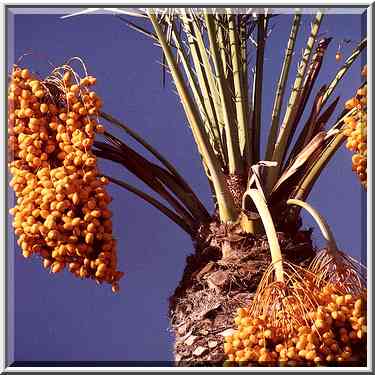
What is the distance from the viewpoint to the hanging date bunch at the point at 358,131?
2.85 metres

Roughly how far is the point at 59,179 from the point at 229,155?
73cm

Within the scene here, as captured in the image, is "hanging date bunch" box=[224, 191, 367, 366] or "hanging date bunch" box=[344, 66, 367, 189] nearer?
"hanging date bunch" box=[224, 191, 367, 366]

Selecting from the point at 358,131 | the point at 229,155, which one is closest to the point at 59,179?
the point at 229,155

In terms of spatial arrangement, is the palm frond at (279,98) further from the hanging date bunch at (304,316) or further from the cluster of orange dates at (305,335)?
the cluster of orange dates at (305,335)

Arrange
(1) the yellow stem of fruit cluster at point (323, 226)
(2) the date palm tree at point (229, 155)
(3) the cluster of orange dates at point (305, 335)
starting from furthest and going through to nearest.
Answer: (2) the date palm tree at point (229, 155) → (1) the yellow stem of fruit cluster at point (323, 226) → (3) the cluster of orange dates at point (305, 335)

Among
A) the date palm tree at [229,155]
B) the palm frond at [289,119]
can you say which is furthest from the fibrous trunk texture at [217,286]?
the palm frond at [289,119]

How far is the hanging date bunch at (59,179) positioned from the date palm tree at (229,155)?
0.21m

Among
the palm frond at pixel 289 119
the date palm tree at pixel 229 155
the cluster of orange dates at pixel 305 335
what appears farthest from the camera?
the palm frond at pixel 289 119

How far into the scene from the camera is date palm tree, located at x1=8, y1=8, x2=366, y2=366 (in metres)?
2.91

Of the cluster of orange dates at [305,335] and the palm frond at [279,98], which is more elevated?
the palm frond at [279,98]

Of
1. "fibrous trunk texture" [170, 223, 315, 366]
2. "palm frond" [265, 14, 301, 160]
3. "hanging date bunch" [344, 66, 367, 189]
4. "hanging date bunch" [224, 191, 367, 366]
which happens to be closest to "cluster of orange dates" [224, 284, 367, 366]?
"hanging date bunch" [224, 191, 367, 366]

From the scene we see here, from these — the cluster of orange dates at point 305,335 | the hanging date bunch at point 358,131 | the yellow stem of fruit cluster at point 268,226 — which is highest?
the hanging date bunch at point 358,131

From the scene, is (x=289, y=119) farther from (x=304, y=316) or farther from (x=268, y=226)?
(x=304, y=316)

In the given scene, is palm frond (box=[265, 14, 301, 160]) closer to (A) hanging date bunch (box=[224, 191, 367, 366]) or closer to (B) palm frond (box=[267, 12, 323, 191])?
(B) palm frond (box=[267, 12, 323, 191])
